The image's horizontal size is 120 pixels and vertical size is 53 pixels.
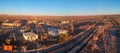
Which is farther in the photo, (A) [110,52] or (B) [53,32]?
(B) [53,32]

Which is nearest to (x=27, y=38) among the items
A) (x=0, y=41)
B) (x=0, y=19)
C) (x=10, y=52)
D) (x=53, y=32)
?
(x=0, y=41)

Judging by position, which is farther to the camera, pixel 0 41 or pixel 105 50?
pixel 0 41

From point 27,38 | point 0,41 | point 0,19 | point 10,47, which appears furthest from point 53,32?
point 0,19

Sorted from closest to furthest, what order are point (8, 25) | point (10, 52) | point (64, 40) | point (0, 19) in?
point (10, 52)
point (64, 40)
point (8, 25)
point (0, 19)

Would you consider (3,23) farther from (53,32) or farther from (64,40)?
(64,40)

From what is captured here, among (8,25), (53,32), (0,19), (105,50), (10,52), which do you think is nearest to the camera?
(10,52)

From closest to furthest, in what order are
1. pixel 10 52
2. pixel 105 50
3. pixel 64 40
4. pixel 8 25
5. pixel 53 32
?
pixel 10 52 < pixel 105 50 < pixel 64 40 < pixel 53 32 < pixel 8 25

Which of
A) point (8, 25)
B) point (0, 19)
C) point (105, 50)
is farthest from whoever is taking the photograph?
point (0, 19)

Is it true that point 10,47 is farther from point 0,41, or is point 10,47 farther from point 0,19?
point 0,19
